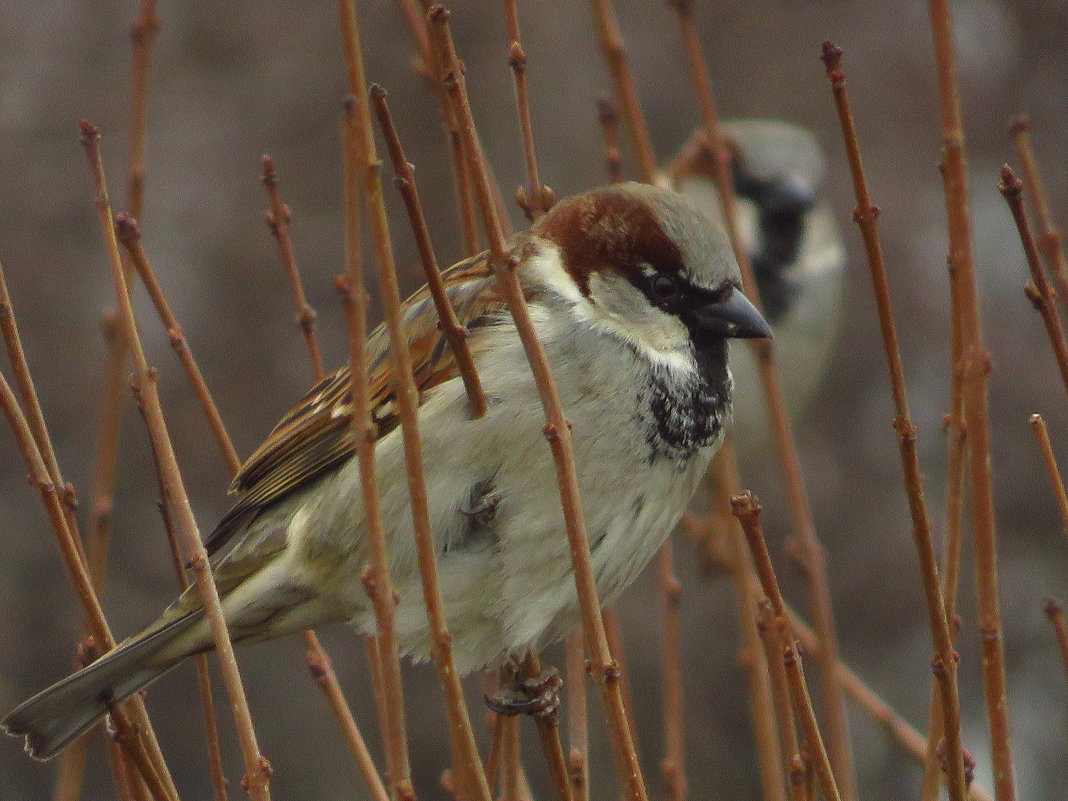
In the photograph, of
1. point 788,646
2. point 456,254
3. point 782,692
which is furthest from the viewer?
point 456,254

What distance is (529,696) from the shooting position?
185cm

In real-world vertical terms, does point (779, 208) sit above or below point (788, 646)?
above

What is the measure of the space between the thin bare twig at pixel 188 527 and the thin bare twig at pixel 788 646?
1.58ft

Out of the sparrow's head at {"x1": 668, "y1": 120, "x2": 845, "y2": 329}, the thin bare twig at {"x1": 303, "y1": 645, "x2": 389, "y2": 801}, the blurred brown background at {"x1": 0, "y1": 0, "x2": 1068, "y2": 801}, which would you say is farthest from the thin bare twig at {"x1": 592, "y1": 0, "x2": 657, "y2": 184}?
the blurred brown background at {"x1": 0, "y1": 0, "x2": 1068, "y2": 801}

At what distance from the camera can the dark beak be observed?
1.95 metres

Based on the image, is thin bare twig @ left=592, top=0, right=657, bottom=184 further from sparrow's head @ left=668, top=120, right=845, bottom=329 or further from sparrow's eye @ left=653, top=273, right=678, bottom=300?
sparrow's head @ left=668, top=120, right=845, bottom=329

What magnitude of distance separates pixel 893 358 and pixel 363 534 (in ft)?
2.88

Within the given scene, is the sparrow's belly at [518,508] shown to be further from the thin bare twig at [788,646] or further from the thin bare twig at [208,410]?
the thin bare twig at [788,646]

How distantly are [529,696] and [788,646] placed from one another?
0.59 metres

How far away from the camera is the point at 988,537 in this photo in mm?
1443

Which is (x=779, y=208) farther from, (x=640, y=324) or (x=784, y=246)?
→ (x=640, y=324)

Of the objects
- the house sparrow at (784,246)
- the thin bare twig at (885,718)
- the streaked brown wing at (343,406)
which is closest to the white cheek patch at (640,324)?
the streaked brown wing at (343,406)

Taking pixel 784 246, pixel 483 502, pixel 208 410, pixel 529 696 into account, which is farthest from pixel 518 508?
pixel 784 246

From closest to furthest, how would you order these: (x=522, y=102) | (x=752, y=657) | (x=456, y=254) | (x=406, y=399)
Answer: (x=406, y=399) → (x=522, y=102) → (x=752, y=657) → (x=456, y=254)
